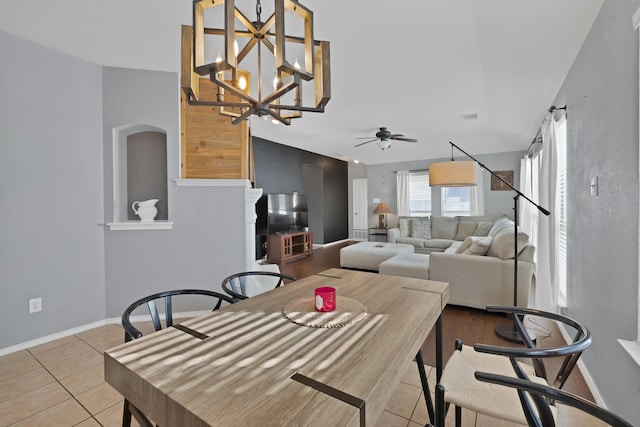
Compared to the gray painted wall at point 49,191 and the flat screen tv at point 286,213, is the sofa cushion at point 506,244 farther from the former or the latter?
the flat screen tv at point 286,213

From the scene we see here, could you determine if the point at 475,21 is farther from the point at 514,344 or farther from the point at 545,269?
the point at 514,344

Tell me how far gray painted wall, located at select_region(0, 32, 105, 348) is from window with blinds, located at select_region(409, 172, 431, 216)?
664 cm

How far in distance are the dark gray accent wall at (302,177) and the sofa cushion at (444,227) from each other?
9.68ft

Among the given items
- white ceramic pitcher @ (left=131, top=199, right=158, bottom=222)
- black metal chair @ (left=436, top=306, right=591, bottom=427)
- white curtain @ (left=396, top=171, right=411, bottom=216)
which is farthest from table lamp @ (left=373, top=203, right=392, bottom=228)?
black metal chair @ (left=436, top=306, right=591, bottom=427)

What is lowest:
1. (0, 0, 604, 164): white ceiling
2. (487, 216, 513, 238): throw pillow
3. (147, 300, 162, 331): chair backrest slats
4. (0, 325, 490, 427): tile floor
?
(0, 325, 490, 427): tile floor

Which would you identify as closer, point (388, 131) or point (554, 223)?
point (554, 223)

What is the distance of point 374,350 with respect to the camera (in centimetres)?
98

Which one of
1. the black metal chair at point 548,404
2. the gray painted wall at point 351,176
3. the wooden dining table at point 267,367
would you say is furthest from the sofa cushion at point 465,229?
the black metal chair at point 548,404

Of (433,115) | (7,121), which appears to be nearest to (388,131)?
(433,115)

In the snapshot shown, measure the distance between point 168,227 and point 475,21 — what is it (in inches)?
125

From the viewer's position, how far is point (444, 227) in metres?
6.33

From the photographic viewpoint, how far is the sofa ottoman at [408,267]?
12.2 ft

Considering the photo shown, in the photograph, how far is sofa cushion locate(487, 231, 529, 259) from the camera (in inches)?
117

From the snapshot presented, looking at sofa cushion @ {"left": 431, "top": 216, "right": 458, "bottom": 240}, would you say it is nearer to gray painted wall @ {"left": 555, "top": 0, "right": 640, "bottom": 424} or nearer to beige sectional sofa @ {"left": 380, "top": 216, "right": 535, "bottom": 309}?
beige sectional sofa @ {"left": 380, "top": 216, "right": 535, "bottom": 309}
